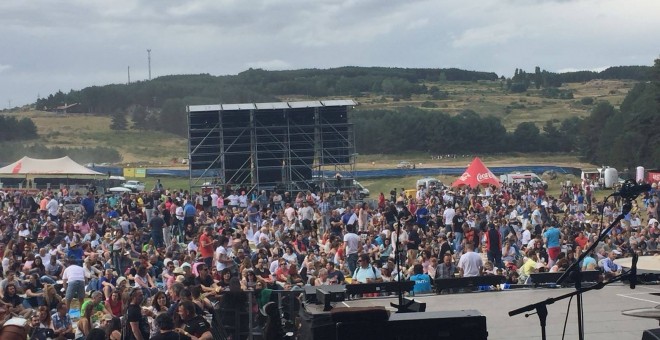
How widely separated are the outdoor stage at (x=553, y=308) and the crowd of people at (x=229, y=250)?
1.14 metres

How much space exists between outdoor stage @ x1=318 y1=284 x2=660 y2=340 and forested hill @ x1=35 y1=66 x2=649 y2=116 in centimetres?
8634

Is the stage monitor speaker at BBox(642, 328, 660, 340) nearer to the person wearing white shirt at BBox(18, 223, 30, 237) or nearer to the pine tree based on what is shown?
the person wearing white shirt at BBox(18, 223, 30, 237)

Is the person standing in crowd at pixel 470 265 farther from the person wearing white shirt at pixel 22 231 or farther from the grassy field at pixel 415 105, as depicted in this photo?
the grassy field at pixel 415 105

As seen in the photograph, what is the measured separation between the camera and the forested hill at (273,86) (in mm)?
113000

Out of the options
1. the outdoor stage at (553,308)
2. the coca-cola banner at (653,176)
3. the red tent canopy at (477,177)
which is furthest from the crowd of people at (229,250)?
the coca-cola banner at (653,176)

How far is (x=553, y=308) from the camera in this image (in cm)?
1305

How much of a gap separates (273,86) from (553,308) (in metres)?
124

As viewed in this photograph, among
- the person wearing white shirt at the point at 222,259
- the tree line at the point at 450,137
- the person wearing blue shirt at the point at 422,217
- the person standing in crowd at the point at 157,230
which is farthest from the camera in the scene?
the tree line at the point at 450,137

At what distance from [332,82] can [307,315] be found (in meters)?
143

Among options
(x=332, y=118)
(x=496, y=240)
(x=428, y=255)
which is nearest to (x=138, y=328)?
(x=428, y=255)

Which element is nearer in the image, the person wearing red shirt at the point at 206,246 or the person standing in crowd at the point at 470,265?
the person standing in crowd at the point at 470,265

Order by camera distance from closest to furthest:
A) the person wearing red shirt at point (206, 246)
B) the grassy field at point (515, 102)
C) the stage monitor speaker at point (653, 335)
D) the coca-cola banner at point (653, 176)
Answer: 1. the stage monitor speaker at point (653, 335)
2. the person wearing red shirt at point (206, 246)
3. the coca-cola banner at point (653, 176)
4. the grassy field at point (515, 102)

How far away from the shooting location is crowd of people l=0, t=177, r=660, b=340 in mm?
13992

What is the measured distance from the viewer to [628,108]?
8612 cm
